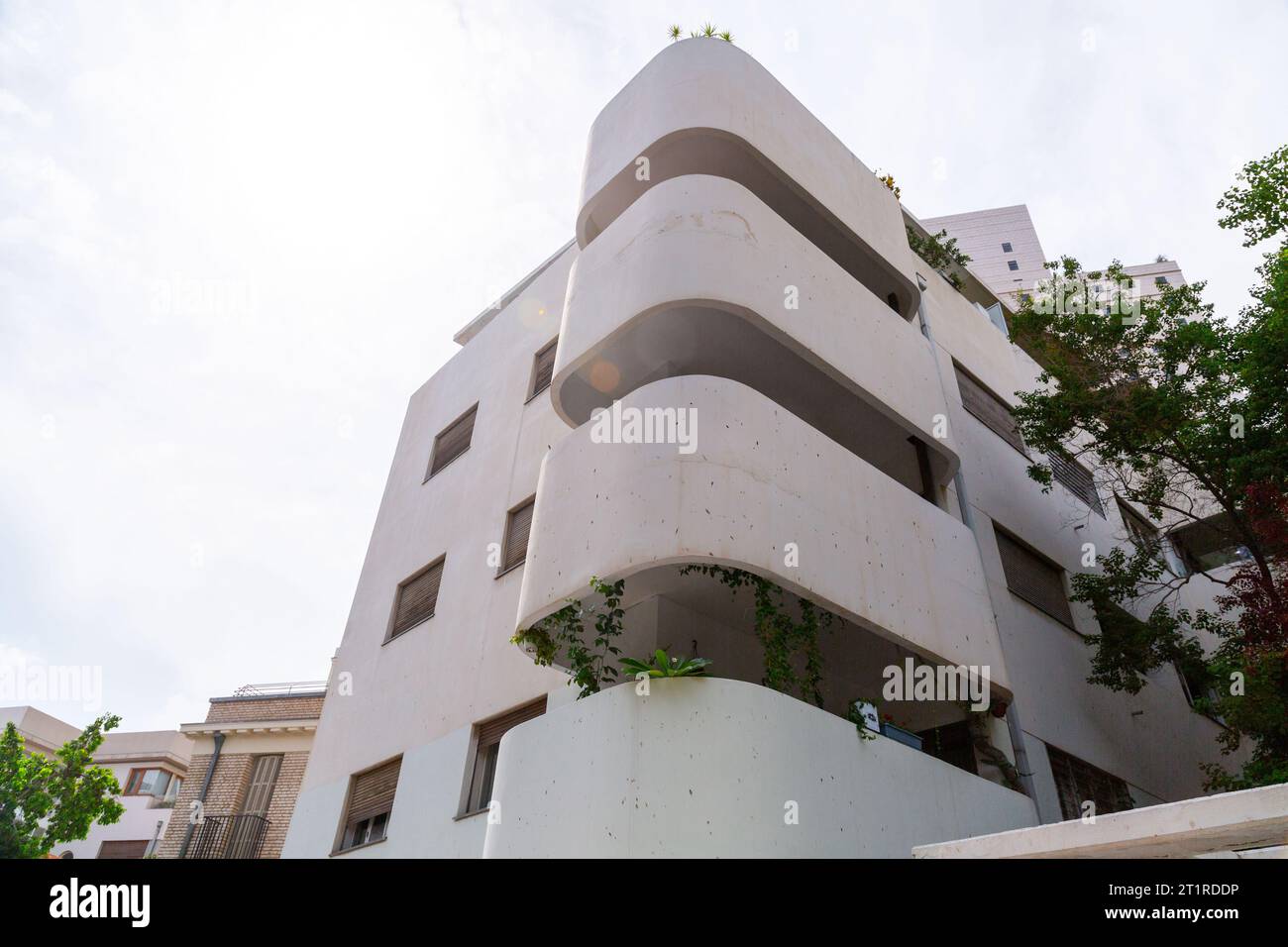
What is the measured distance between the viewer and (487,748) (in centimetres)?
986

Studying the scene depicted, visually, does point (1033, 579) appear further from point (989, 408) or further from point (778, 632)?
point (778, 632)

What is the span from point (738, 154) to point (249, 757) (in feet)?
58.7

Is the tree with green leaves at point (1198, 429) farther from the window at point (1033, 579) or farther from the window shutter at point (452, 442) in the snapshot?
the window shutter at point (452, 442)

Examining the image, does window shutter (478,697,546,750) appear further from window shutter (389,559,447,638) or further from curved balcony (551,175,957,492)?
curved balcony (551,175,957,492)

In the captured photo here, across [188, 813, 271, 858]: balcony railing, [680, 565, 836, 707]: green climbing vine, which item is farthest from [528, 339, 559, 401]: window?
[188, 813, 271, 858]: balcony railing

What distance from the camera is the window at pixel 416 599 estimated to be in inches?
486

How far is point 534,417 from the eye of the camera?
1242 cm

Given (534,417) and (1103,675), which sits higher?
(534,417)

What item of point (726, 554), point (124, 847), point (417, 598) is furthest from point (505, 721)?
A: point (124, 847)

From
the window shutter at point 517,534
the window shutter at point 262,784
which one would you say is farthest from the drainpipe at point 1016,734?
the window shutter at point 262,784

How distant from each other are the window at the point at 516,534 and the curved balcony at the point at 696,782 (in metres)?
4.21
